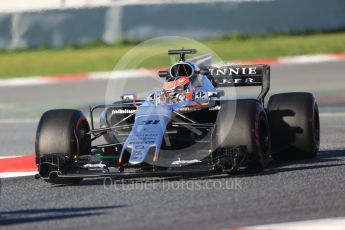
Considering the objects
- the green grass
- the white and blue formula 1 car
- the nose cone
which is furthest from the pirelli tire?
the green grass

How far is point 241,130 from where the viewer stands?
958 cm

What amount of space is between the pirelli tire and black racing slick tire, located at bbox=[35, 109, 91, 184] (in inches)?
58.6

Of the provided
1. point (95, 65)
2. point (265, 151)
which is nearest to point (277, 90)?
point (95, 65)

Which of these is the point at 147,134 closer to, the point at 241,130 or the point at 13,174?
the point at 241,130

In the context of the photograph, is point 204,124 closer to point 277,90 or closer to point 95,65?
point 277,90

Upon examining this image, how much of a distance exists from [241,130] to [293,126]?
4.35ft

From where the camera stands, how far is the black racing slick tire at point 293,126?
1072cm

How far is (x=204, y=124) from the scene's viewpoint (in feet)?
32.8

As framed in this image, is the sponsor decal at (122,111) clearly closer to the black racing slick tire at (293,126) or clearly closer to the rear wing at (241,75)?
the rear wing at (241,75)

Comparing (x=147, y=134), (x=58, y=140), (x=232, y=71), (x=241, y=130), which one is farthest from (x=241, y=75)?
(x=58, y=140)

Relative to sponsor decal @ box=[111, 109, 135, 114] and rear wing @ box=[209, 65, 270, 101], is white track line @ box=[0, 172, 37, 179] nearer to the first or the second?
sponsor decal @ box=[111, 109, 135, 114]

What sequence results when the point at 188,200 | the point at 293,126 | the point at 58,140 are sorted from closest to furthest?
the point at 188,200, the point at 58,140, the point at 293,126

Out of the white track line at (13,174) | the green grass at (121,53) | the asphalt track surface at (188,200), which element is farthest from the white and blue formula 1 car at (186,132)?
the green grass at (121,53)

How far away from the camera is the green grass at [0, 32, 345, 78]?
23.4 metres
